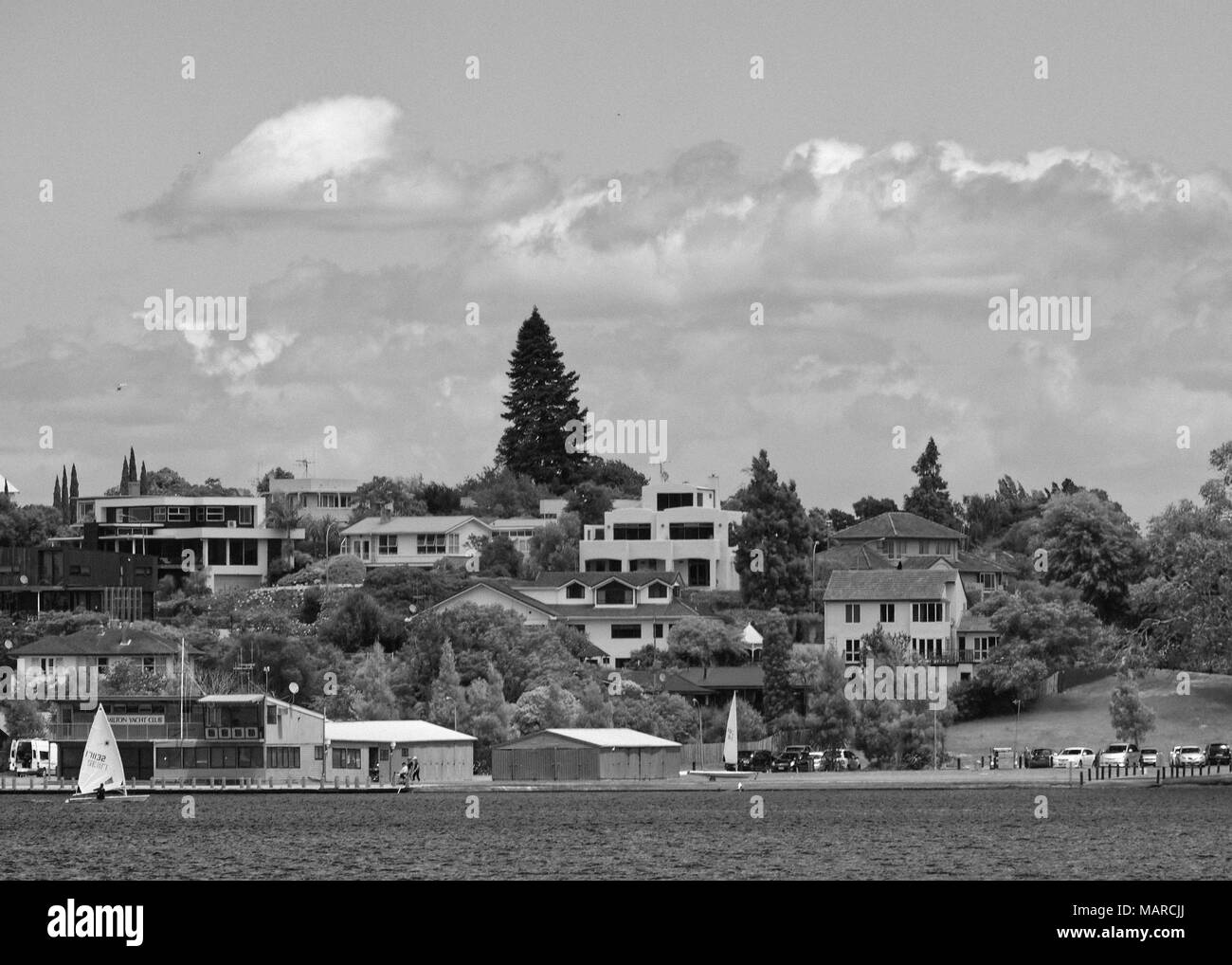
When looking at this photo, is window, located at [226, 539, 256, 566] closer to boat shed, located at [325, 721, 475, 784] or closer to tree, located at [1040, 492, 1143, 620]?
boat shed, located at [325, 721, 475, 784]

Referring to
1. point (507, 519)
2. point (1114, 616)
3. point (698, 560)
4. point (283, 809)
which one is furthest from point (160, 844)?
point (507, 519)

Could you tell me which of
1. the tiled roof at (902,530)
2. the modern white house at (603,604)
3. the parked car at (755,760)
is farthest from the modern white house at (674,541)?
the parked car at (755,760)

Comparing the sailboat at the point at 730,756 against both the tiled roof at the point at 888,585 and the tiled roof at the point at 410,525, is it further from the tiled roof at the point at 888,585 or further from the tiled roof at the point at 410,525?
the tiled roof at the point at 410,525

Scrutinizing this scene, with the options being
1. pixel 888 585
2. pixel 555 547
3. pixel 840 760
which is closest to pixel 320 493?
pixel 555 547

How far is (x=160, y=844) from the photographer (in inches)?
2886

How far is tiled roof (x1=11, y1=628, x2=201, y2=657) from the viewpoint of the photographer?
118750 millimetres

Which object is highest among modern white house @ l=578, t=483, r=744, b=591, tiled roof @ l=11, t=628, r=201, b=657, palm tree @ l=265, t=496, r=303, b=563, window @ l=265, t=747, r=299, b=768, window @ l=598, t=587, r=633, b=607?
palm tree @ l=265, t=496, r=303, b=563

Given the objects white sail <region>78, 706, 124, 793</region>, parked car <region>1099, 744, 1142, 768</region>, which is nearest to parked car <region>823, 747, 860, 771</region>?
parked car <region>1099, 744, 1142, 768</region>

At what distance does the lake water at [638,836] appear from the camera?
2378 inches

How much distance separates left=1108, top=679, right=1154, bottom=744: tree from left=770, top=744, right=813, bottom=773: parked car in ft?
48.9

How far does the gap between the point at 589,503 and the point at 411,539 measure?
15.2 m
